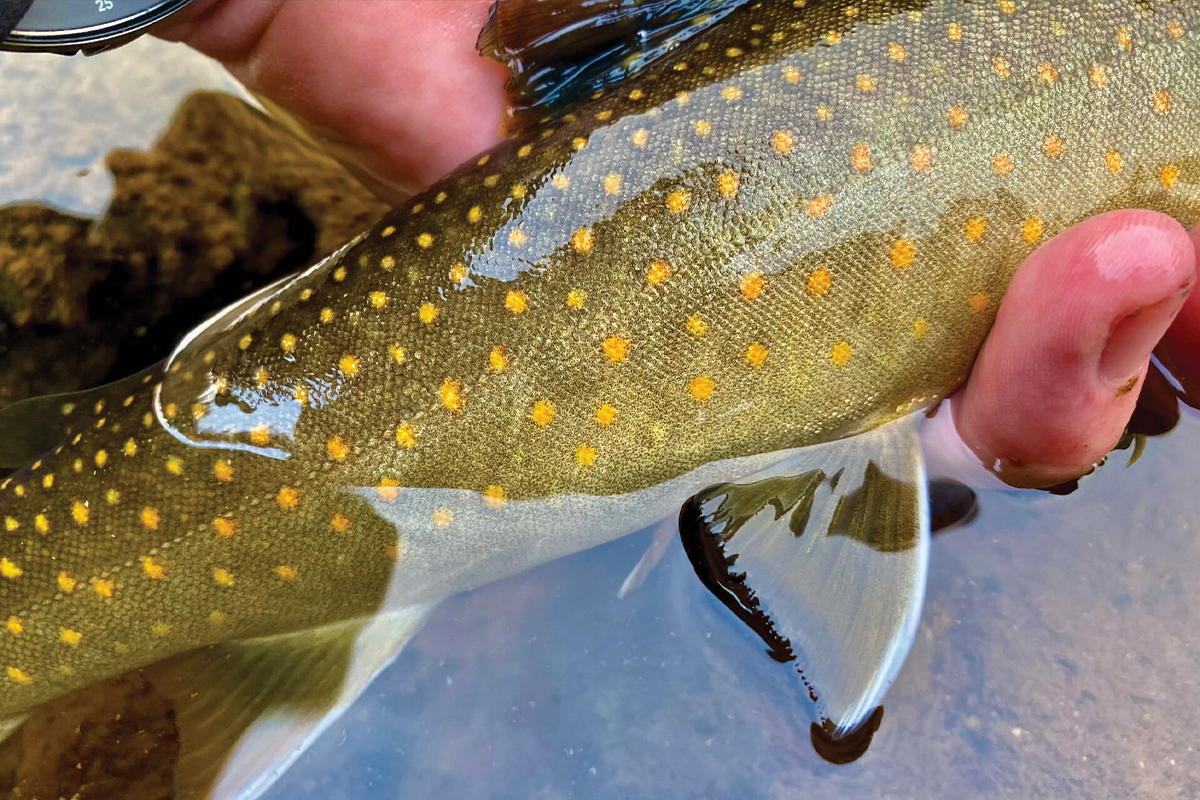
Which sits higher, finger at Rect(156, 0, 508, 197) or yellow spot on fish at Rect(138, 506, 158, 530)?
finger at Rect(156, 0, 508, 197)

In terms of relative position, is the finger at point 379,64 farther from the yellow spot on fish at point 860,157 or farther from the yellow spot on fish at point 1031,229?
the yellow spot on fish at point 1031,229

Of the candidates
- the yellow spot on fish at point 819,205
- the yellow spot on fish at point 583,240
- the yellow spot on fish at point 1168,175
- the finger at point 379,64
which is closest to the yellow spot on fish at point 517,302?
the yellow spot on fish at point 583,240

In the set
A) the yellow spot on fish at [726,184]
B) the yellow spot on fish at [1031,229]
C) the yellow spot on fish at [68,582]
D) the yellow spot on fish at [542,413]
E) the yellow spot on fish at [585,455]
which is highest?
the yellow spot on fish at [726,184]

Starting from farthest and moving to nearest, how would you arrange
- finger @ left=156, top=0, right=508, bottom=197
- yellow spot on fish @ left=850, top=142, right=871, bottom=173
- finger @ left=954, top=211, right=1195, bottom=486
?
finger @ left=156, top=0, right=508, bottom=197
yellow spot on fish @ left=850, top=142, right=871, bottom=173
finger @ left=954, top=211, right=1195, bottom=486

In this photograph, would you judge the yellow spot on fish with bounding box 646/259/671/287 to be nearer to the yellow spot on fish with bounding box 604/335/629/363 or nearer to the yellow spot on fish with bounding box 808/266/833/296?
the yellow spot on fish with bounding box 604/335/629/363

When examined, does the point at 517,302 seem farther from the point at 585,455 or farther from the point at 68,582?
the point at 68,582

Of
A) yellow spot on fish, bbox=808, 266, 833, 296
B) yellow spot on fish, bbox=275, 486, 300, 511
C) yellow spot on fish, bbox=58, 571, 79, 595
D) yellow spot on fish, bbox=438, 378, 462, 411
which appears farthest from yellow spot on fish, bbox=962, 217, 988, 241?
yellow spot on fish, bbox=58, 571, 79, 595

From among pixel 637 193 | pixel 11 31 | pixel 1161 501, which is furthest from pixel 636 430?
pixel 11 31
